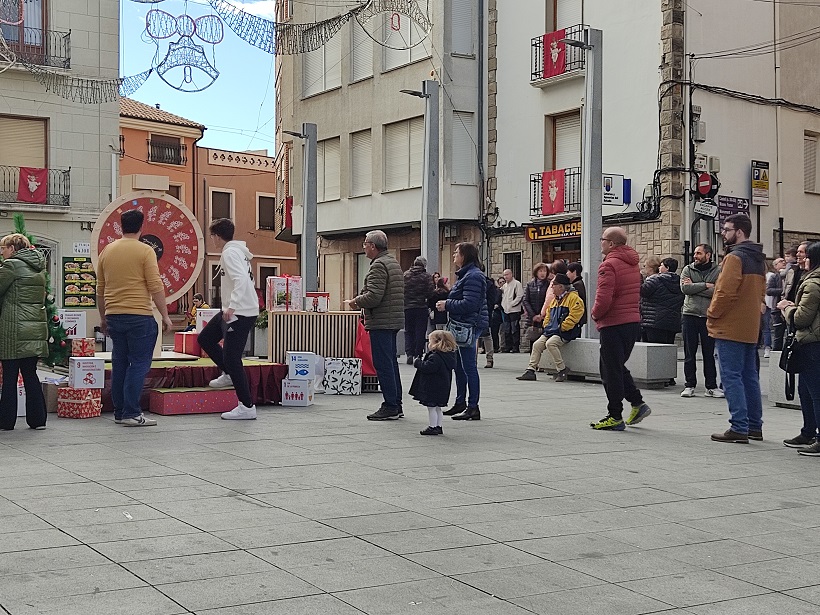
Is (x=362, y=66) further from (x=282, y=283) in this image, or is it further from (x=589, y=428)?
(x=589, y=428)

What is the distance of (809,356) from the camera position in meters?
8.77

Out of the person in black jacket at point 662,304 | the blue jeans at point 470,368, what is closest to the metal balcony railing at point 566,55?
the person in black jacket at point 662,304

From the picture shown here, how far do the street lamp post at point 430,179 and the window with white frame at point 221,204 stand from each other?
3181 centimetres

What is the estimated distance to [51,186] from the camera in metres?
31.8

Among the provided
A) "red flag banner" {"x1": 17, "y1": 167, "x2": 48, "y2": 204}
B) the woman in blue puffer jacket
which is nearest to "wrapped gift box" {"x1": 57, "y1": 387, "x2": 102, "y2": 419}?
the woman in blue puffer jacket

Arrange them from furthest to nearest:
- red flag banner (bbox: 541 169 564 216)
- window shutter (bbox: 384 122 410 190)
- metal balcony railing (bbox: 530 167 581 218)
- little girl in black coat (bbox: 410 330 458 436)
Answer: window shutter (bbox: 384 122 410 190)
red flag banner (bbox: 541 169 564 216)
metal balcony railing (bbox: 530 167 581 218)
little girl in black coat (bbox: 410 330 458 436)

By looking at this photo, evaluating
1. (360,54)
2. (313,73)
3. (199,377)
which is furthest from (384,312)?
(313,73)

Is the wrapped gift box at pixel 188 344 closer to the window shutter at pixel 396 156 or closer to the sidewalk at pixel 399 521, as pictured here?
the sidewalk at pixel 399 521

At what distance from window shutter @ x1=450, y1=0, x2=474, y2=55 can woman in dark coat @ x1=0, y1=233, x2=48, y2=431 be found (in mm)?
21703

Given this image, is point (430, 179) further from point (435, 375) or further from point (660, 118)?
point (435, 375)

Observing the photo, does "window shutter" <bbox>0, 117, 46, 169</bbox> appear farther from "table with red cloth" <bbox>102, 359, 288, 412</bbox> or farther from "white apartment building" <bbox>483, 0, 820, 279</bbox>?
"table with red cloth" <bbox>102, 359, 288, 412</bbox>

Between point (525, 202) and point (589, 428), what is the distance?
61.9ft

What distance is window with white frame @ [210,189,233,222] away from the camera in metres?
53.9

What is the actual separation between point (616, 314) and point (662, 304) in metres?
5.33
